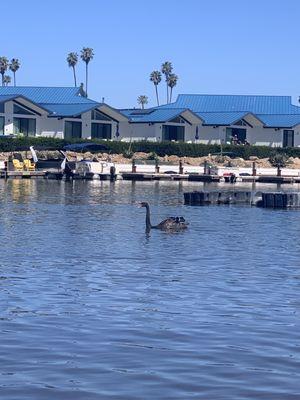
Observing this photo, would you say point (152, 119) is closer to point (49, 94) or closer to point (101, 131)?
point (101, 131)

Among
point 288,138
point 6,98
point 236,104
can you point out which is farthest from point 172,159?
point 236,104

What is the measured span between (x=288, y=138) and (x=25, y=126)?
101ft

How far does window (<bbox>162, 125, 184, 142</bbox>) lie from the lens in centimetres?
10812

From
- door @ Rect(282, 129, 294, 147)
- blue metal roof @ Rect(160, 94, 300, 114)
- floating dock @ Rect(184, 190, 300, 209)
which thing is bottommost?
floating dock @ Rect(184, 190, 300, 209)

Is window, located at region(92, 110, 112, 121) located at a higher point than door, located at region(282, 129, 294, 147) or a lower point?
higher

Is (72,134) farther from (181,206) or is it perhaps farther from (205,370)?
(205,370)

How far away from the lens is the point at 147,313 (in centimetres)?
1809

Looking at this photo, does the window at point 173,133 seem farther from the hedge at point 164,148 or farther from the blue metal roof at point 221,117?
the hedge at point 164,148

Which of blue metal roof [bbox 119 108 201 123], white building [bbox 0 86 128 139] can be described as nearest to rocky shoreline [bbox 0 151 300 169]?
white building [bbox 0 86 128 139]

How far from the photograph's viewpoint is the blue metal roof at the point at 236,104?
116m

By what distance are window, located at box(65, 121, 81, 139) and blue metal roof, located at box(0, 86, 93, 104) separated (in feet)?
11.6

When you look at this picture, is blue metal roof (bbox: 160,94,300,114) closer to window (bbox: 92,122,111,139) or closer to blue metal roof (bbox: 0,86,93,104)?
blue metal roof (bbox: 0,86,93,104)

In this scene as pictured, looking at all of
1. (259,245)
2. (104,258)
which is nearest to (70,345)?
(104,258)

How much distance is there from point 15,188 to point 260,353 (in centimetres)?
4608
